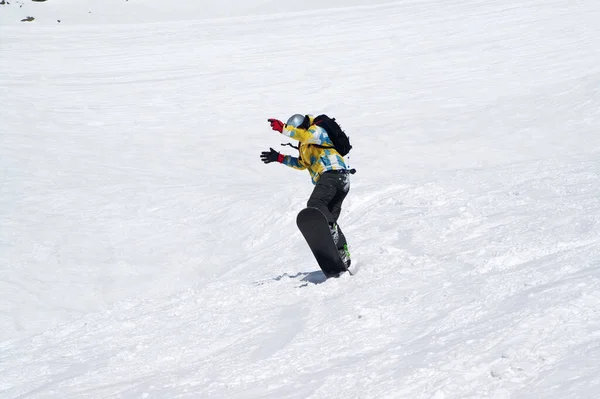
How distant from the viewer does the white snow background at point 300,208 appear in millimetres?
4957

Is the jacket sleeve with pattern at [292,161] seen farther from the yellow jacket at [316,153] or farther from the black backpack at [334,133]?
the black backpack at [334,133]

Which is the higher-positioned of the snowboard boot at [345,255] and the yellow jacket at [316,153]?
the yellow jacket at [316,153]

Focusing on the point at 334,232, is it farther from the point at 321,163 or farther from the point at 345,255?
the point at 321,163

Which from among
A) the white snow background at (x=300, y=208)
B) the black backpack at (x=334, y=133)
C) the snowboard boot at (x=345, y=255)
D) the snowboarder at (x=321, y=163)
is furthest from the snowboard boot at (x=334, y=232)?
the black backpack at (x=334, y=133)

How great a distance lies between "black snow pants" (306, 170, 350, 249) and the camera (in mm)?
7145

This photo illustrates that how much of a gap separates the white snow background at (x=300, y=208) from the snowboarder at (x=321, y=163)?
0.61 meters

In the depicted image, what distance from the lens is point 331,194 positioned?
7258 mm

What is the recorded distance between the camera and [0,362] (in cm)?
721

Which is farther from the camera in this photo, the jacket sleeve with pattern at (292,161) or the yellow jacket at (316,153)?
the jacket sleeve with pattern at (292,161)

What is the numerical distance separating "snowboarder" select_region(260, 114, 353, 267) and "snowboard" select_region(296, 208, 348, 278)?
0.12 meters

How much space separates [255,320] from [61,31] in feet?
89.7

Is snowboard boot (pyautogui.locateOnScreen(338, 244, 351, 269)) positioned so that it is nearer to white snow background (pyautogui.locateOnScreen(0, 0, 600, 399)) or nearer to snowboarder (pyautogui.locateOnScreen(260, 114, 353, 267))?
snowboarder (pyautogui.locateOnScreen(260, 114, 353, 267))

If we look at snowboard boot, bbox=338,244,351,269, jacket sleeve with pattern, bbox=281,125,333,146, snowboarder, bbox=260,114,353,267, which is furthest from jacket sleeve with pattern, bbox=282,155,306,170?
snowboard boot, bbox=338,244,351,269


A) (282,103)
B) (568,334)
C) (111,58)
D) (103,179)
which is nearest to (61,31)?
(111,58)
